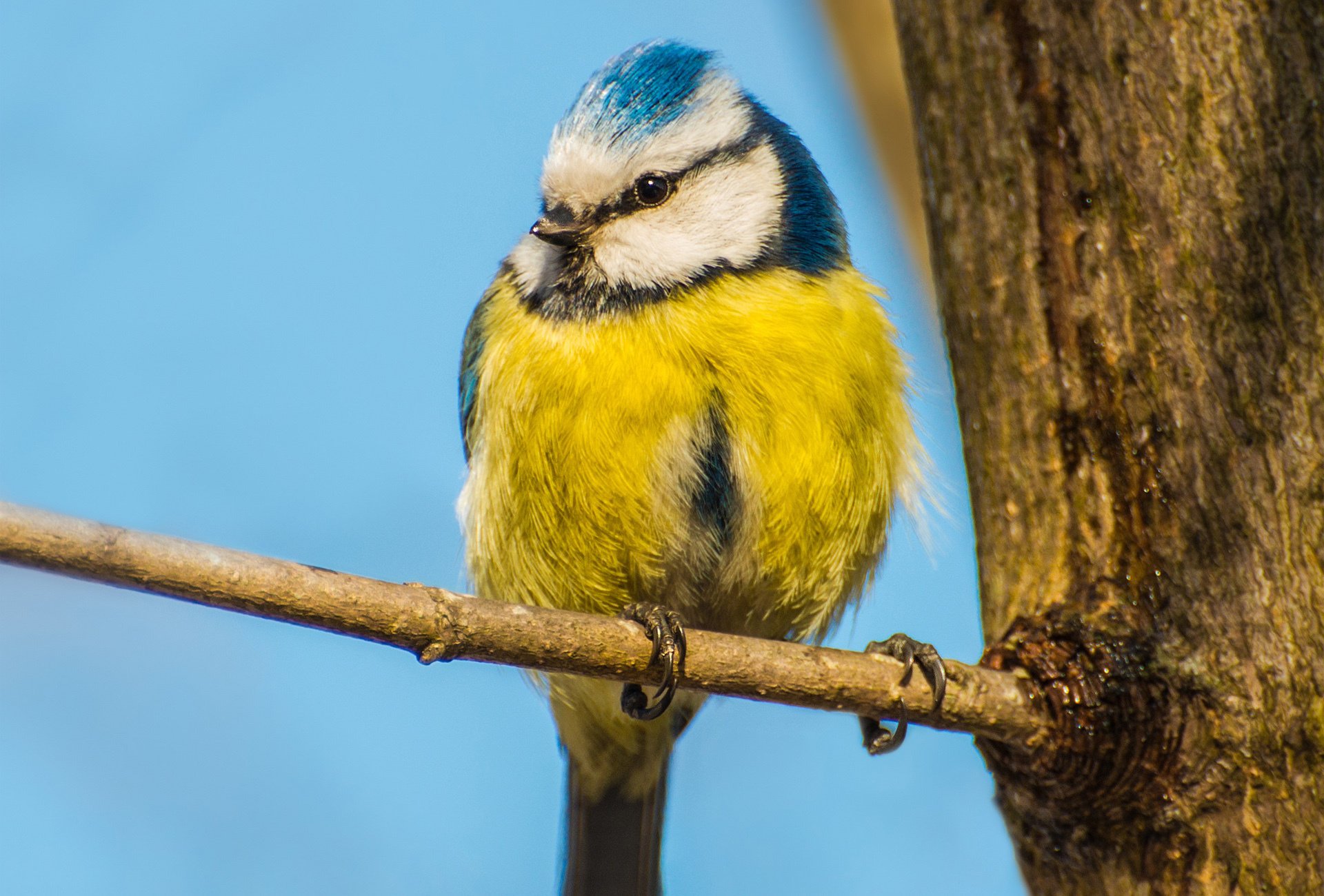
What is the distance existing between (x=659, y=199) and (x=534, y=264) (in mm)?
290

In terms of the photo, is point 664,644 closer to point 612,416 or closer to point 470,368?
point 612,416

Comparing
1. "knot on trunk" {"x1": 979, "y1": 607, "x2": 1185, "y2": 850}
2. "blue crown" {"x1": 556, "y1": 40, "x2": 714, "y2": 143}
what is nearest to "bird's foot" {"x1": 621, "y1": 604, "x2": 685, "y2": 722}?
"knot on trunk" {"x1": 979, "y1": 607, "x2": 1185, "y2": 850}

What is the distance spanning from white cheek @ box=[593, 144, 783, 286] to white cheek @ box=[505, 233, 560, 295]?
0.34 feet

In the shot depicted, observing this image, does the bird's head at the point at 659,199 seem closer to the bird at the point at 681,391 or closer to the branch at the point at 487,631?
the bird at the point at 681,391

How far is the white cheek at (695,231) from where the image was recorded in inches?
97.0

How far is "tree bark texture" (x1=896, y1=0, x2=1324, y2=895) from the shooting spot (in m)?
1.75

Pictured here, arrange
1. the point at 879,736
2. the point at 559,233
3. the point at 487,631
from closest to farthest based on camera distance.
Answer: the point at 487,631
the point at 879,736
the point at 559,233

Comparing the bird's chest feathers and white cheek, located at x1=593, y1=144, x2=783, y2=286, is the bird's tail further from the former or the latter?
white cheek, located at x1=593, y1=144, x2=783, y2=286

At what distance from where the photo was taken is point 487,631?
1587mm

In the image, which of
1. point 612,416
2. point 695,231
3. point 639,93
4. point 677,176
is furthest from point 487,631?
point 639,93

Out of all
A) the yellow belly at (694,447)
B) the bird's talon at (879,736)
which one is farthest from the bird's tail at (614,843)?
the bird's talon at (879,736)

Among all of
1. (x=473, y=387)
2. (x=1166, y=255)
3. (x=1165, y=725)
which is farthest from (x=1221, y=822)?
(x=473, y=387)

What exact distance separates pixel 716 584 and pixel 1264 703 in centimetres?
103

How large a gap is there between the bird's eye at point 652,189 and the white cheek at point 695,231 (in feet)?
0.06
